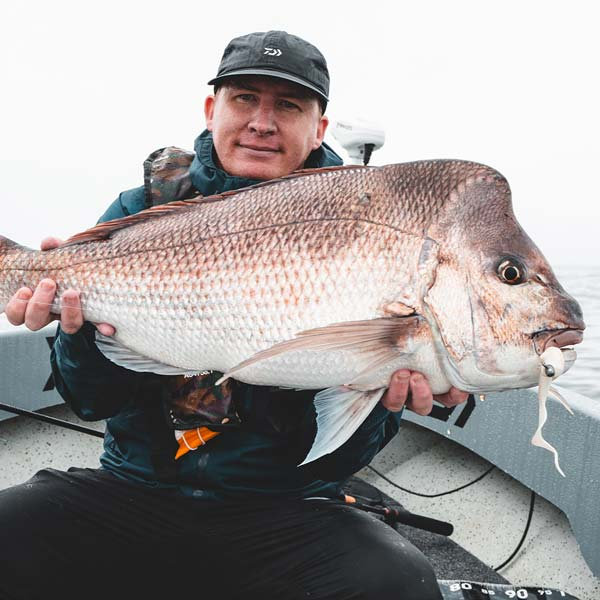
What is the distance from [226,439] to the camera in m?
2.00

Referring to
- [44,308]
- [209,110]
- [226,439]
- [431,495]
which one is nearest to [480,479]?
[431,495]

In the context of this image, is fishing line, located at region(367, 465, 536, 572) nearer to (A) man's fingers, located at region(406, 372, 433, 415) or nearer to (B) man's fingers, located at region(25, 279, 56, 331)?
(A) man's fingers, located at region(406, 372, 433, 415)

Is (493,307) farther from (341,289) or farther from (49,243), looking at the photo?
(49,243)

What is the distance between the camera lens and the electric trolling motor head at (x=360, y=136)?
322 centimetres

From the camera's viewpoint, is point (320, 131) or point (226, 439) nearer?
point (226, 439)

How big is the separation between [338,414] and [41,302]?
905mm

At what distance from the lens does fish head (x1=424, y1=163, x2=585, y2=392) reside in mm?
1437

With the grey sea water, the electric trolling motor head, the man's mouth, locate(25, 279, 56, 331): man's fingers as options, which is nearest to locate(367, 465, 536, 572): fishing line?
the grey sea water

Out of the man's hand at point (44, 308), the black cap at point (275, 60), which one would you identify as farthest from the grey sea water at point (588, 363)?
the man's hand at point (44, 308)

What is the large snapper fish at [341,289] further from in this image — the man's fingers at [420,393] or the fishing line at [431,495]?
the fishing line at [431,495]

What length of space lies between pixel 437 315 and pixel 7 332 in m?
2.54

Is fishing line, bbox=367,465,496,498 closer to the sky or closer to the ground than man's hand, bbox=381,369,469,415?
closer to the ground

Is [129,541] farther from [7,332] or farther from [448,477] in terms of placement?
[448,477]

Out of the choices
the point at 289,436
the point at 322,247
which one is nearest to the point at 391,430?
the point at 289,436
